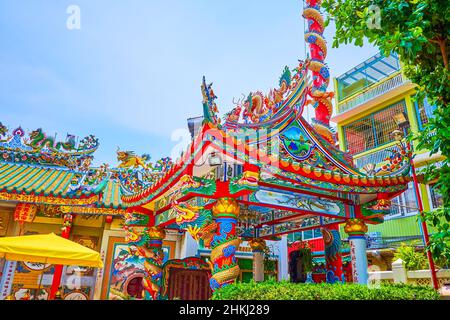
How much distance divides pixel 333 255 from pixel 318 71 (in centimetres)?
535

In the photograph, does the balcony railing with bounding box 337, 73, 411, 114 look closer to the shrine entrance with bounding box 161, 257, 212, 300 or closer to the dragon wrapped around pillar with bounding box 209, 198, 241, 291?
the shrine entrance with bounding box 161, 257, 212, 300

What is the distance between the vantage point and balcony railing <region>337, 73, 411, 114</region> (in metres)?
18.3

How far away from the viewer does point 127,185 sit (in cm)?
1019

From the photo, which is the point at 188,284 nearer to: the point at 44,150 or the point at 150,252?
the point at 150,252

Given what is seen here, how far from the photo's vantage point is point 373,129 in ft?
64.3

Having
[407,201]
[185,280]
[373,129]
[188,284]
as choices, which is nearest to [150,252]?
[185,280]

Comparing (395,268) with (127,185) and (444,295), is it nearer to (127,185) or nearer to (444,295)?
(444,295)

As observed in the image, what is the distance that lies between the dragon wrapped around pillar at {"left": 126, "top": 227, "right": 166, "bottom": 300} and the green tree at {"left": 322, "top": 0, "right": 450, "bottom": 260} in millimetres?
6441

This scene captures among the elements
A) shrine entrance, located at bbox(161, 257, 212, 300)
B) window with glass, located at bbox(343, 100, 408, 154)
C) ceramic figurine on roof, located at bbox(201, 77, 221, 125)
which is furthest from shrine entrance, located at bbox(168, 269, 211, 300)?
window with glass, located at bbox(343, 100, 408, 154)

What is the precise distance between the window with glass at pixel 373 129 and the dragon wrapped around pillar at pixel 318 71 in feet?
31.4

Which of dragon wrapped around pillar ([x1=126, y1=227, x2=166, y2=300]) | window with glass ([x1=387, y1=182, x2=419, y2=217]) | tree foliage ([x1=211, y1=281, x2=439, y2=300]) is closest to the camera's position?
tree foliage ([x1=211, y1=281, x2=439, y2=300])

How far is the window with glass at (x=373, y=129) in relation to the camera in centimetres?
1845
